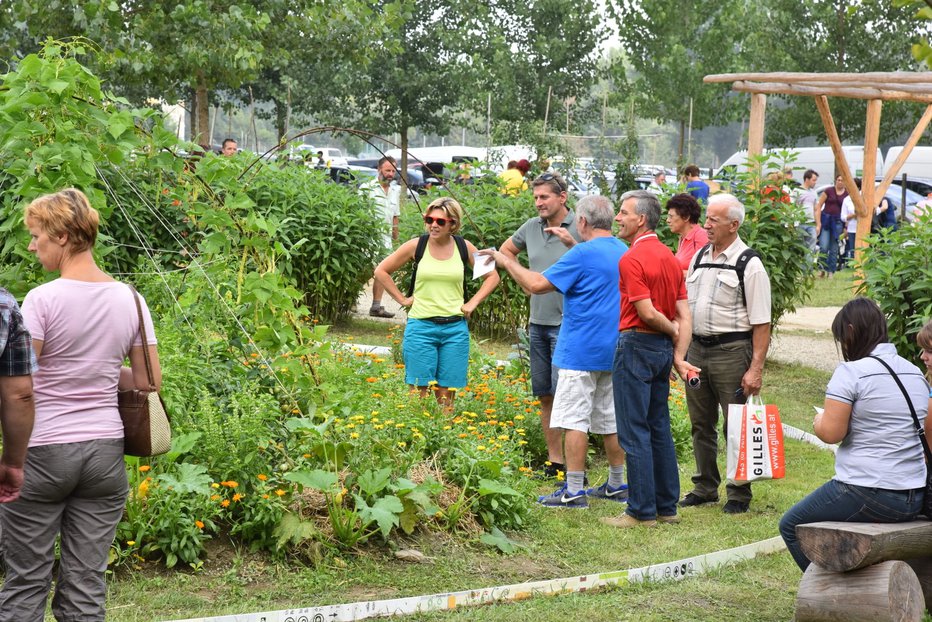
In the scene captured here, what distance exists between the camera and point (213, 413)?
5.17 metres

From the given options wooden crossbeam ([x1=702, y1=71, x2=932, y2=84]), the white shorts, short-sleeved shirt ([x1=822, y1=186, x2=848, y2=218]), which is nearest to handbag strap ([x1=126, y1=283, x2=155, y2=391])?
the white shorts

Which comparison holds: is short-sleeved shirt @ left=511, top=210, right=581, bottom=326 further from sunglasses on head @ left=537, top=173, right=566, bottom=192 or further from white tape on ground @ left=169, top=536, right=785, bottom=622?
white tape on ground @ left=169, top=536, right=785, bottom=622

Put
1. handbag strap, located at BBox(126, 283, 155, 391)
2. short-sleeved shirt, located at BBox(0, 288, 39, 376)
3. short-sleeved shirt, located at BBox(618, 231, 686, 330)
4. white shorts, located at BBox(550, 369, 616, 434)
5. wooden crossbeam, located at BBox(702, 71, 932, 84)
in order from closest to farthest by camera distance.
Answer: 1. short-sleeved shirt, located at BBox(0, 288, 39, 376)
2. handbag strap, located at BBox(126, 283, 155, 391)
3. short-sleeved shirt, located at BBox(618, 231, 686, 330)
4. white shorts, located at BBox(550, 369, 616, 434)
5. wooden crossbeam, located at BBox(702, 71, 932, 84)

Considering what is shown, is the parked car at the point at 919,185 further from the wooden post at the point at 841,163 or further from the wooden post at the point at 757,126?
the wooden post at the point at 757,126

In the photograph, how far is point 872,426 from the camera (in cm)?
440

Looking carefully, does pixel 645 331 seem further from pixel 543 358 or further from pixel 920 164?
pixel 920 164

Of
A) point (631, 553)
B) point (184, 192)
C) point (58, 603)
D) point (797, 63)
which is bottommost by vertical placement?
point (631, 553)

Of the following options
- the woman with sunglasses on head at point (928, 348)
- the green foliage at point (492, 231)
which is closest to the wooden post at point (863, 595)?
the woman with sunglasses on head at point (928, 348)

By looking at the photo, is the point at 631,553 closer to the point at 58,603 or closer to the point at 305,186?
the point at 58,603

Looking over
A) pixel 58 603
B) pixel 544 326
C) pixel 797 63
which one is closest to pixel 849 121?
pixel 797 63

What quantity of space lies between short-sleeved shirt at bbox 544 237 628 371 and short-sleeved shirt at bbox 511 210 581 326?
584mm

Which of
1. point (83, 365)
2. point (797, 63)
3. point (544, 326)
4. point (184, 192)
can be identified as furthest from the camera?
point (797, 63)

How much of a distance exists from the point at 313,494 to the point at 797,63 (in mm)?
25052

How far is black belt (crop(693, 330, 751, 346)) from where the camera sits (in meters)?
6.05
